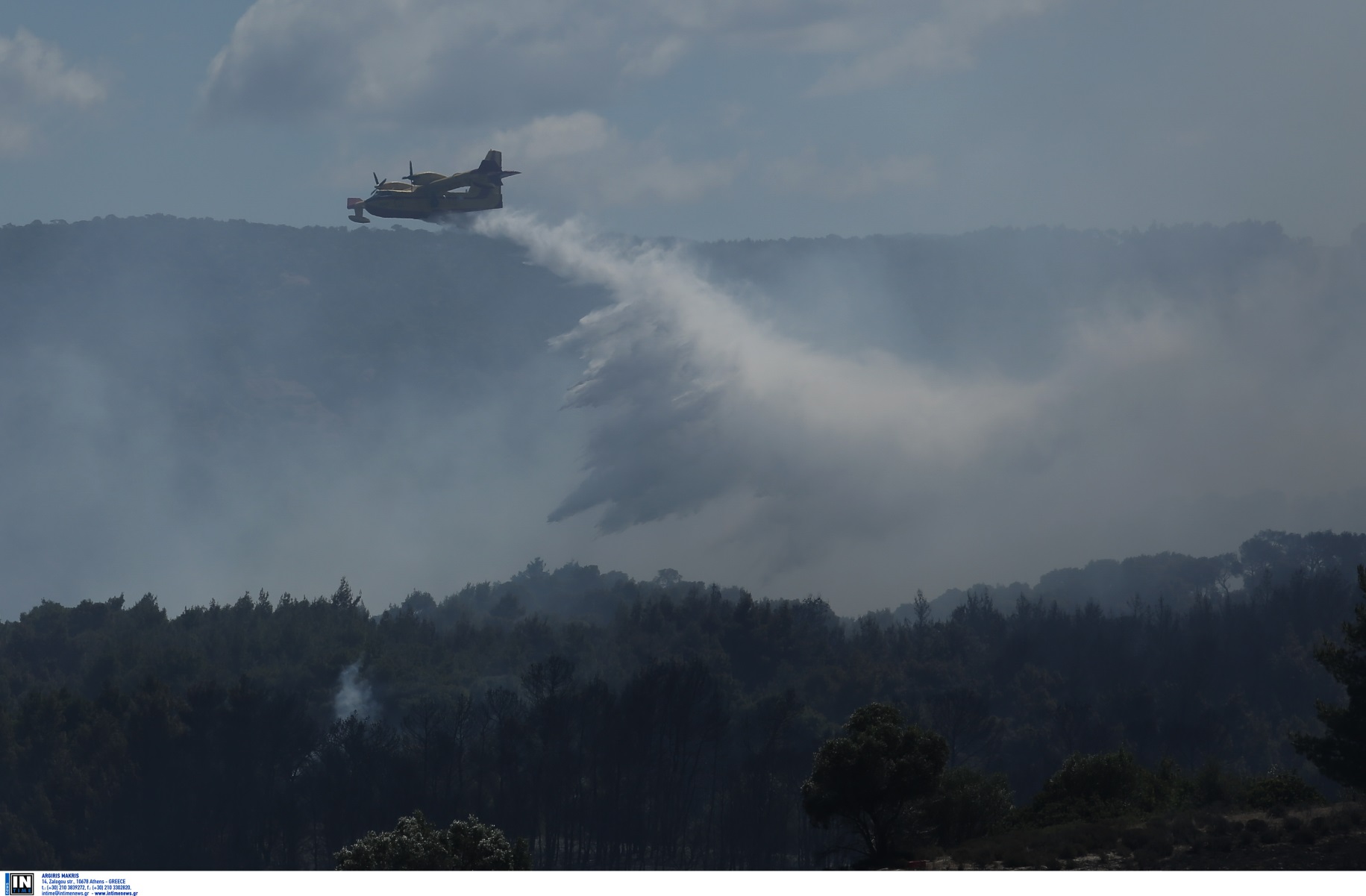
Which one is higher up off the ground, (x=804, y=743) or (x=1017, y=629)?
(x=1017, y=629)

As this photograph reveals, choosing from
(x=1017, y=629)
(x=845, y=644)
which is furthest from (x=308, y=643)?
(x=1017, y=629)

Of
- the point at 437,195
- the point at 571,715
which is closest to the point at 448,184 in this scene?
the point at 437,195

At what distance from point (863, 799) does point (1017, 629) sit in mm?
141471

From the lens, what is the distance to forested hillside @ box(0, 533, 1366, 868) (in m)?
112

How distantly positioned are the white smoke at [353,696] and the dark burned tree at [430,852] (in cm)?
10218

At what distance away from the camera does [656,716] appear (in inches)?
4739

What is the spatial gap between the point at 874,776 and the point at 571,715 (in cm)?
7323

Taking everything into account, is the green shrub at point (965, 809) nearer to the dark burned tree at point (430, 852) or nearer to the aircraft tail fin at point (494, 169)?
the dark burned tree at point (430, 852)

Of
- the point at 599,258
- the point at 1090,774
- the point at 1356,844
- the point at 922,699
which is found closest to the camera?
the point at 1356,844

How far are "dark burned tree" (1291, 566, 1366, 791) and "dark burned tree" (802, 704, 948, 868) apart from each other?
45.2ft

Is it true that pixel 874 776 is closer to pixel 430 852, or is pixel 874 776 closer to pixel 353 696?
pixel 430 852

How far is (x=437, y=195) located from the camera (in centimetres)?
11112

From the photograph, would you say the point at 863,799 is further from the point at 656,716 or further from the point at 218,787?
the point at 218,787
